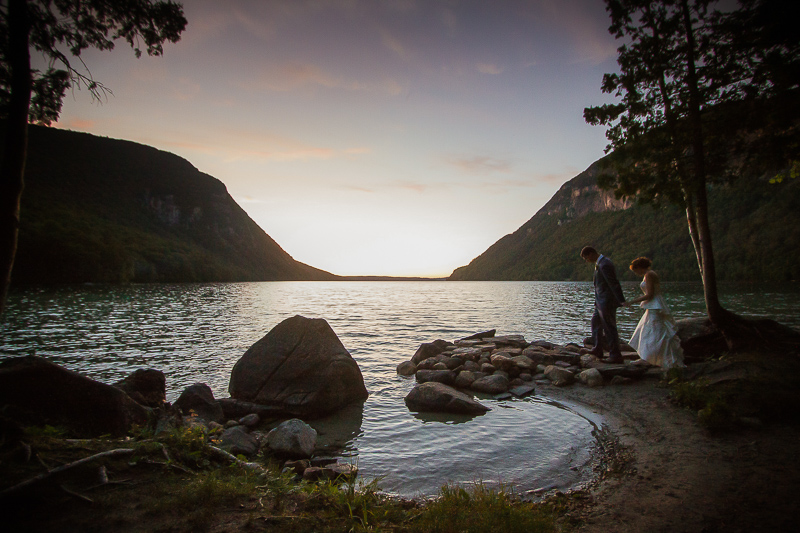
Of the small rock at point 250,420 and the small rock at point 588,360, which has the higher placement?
the small rock at point 588,360

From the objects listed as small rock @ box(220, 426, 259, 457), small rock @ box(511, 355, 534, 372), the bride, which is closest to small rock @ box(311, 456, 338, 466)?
small rock @ box(220, 426, 259, 457)

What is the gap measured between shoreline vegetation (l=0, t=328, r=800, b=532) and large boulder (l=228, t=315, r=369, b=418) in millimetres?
2896

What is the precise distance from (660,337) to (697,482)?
577 cm

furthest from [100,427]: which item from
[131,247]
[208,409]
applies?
[131,247]

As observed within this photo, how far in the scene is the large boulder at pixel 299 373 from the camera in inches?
367

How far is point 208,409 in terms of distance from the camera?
27.9 feet

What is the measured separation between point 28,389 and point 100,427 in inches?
48.6

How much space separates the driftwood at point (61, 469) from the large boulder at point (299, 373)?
4.86 metres

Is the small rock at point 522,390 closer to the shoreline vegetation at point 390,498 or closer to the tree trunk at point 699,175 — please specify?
the shoreline vegetation at point 390,498

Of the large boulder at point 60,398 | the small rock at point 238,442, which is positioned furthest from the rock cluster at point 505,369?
the large boulder at point 60,398

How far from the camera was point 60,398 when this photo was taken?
233 inches

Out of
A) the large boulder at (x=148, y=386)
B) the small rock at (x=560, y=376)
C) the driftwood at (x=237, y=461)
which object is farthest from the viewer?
the small rock at (x=560, y=376)

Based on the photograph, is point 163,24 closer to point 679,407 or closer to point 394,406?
point 394,406

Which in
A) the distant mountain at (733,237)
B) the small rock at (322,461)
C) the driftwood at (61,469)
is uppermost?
the distant mountain at (733,237)
